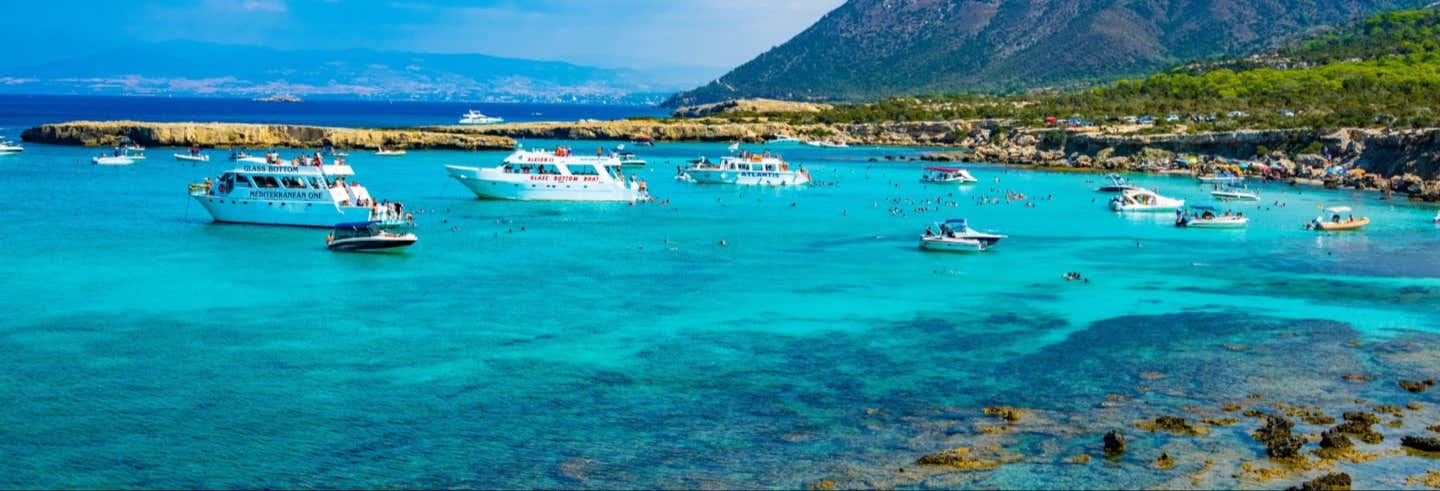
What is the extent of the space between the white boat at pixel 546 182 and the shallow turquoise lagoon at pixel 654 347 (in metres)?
12.6

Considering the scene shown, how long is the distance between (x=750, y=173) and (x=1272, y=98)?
79.8 metres

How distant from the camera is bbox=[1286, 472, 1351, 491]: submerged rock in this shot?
21875 millimetres

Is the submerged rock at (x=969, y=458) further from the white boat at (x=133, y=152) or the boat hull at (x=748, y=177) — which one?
the white boat at (x=133, y=152)

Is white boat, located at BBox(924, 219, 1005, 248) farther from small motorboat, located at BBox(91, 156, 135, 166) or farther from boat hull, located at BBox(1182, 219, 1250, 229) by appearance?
small motorboat, located at BBox(91, 156, 135, 166)

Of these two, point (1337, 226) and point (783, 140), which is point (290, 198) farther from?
point (783, 140)

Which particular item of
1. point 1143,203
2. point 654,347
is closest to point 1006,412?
point 654,347

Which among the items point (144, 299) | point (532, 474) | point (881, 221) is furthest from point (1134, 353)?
point (881, 221)

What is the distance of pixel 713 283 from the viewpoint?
45.5 m

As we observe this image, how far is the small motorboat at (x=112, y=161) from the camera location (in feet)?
336

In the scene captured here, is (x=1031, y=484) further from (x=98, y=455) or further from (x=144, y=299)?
(x=144, y=299)

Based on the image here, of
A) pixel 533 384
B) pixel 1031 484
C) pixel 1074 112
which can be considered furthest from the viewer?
pixel 1074 112

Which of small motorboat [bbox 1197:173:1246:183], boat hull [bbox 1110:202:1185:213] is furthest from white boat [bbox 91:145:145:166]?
small motorboat [bbox 1197:173:1246:183]

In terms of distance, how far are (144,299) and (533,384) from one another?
16740 mm

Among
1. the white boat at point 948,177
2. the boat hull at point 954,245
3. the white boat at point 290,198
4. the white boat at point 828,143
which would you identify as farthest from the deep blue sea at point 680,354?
the white boat at point 828,143
